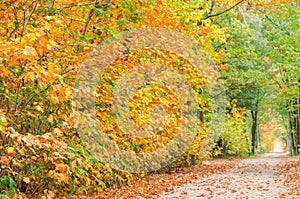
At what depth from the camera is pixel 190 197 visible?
9.20m

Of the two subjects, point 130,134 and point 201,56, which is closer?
point 130,134

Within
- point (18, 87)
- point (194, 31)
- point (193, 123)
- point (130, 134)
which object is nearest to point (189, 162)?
point (193, 123)

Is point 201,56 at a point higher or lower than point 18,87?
higher

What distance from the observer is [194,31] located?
12.6 meters

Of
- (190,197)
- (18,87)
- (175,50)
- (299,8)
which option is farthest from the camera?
(299,8)

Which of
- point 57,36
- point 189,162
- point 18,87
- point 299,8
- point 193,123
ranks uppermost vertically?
point 299,8

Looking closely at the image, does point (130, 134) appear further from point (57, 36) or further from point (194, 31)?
point (194, 31)

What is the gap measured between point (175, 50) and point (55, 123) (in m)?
4.93

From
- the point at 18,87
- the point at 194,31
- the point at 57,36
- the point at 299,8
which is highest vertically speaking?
the point at 299,8

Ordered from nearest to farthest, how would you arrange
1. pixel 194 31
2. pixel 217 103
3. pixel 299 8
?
pixel 194 31
pixel 299 8
pixel 217 103

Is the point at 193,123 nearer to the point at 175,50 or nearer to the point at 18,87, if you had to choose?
the point at 175,50

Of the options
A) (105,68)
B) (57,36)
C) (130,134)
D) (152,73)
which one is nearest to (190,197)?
(130,134)

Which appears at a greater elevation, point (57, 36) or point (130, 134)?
point (57, 36)

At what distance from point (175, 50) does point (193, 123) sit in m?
5.37
